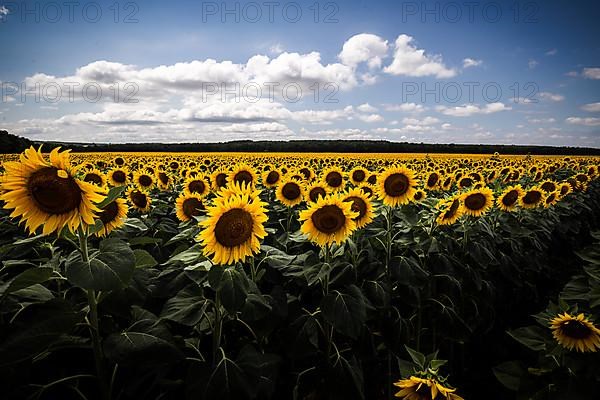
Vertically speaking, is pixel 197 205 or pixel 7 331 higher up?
pixel 197 205

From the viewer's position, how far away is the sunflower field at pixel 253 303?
204 cm

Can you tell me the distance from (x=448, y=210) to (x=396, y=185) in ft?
2.12

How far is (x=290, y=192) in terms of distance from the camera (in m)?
5.07

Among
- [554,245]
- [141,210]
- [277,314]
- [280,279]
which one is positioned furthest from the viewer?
[554,245]

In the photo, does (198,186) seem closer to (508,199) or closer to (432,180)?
(432,180)

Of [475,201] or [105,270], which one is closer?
[105,270]

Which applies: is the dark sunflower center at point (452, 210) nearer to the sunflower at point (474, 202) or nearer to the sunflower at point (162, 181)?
the sunflower at point (474, 202)

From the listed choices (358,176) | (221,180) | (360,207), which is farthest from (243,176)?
(360,207)

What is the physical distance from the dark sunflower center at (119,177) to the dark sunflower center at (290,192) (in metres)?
3.53

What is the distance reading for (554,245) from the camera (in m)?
8.27

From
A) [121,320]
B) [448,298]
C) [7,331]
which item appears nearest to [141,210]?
[121,320]

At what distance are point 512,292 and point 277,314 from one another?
4920 millimetres

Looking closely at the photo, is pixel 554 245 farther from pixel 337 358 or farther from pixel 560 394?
pixel 337 358

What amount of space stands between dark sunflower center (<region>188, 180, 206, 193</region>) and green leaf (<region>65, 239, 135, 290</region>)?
153 inches
